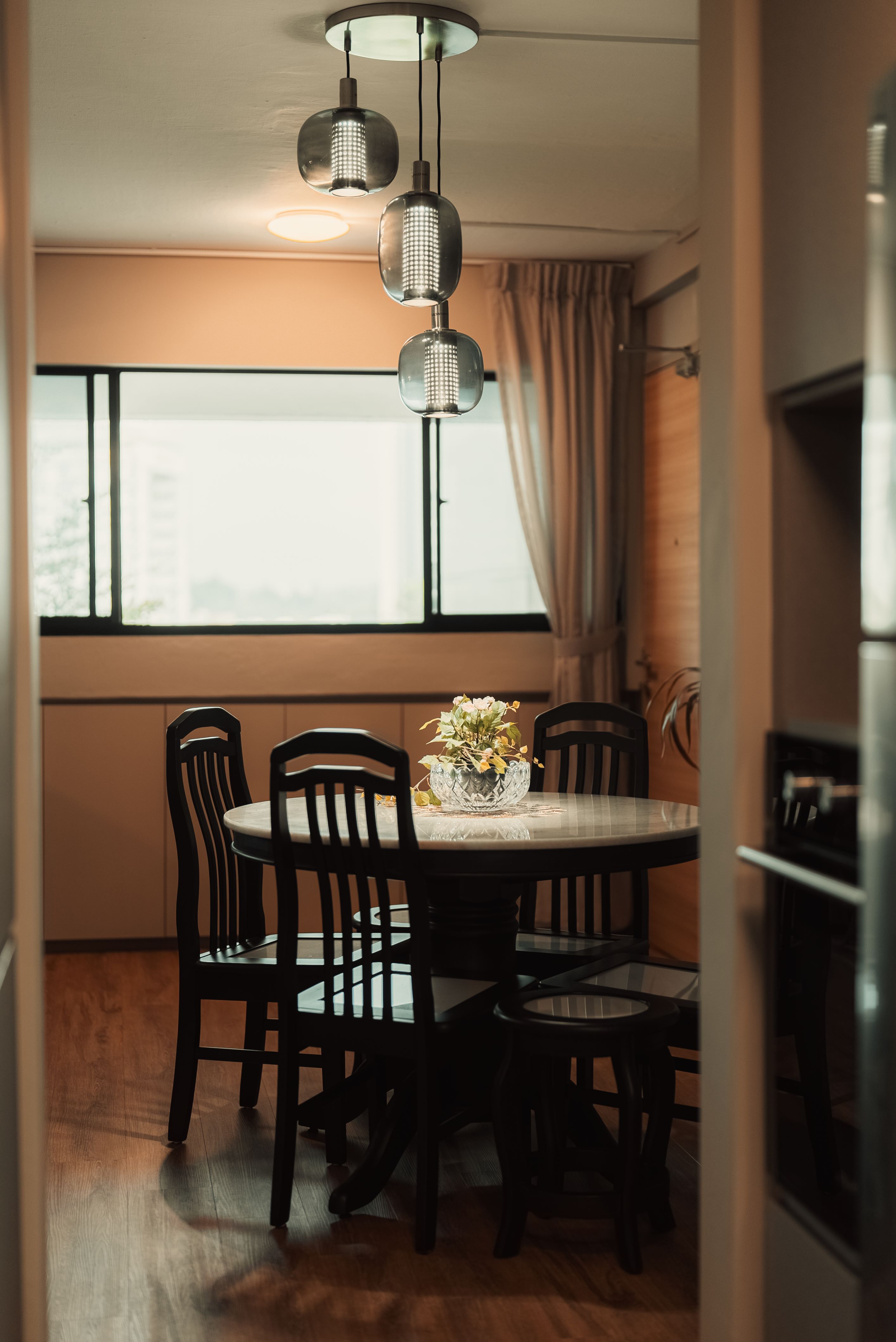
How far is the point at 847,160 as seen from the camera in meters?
1.51

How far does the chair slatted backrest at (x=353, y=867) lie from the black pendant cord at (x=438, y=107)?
1742 mm

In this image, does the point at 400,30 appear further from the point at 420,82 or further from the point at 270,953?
the point at 270,953

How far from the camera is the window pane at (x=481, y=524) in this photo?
557 centimetres

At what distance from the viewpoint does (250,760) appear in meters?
5.37

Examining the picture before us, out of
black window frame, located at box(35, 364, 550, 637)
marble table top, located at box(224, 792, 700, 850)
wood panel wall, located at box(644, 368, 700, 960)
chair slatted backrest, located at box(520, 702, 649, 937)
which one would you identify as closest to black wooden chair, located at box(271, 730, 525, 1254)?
marble table top, located at box(224, 792, 700, 850)

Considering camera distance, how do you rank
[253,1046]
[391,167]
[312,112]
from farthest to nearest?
[312,112] < [253,1046] < [391,167]

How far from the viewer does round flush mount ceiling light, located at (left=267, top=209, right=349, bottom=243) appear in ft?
15.6

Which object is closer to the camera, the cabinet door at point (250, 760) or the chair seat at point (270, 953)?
the chair seat at point (270, 953)

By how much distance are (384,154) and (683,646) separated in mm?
2693

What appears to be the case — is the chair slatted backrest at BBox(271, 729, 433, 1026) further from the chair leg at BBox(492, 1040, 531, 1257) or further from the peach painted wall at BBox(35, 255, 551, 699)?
the peach painted wall at BBox(35, 255, 551, 699)

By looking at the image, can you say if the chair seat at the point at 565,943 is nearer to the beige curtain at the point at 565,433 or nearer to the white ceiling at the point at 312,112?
the beige curtain at the point at 565,433

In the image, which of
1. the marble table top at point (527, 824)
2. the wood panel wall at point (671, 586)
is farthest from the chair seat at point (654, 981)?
the wood panel wall at point (671, 586)

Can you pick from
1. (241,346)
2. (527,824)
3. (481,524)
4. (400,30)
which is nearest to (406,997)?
(527,824)

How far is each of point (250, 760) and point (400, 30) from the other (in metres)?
2.99
